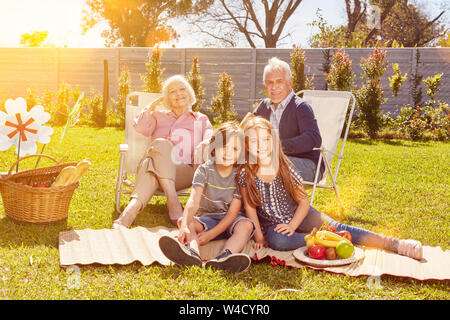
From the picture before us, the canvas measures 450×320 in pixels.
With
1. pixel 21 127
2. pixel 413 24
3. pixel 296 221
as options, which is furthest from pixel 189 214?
pixel 413 24

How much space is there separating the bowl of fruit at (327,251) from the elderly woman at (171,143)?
1094mm

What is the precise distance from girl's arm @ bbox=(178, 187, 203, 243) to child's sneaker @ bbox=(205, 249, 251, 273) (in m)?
0.24

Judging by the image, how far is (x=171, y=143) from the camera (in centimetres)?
367

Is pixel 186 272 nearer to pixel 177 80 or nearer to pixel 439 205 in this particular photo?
pixel 177 80

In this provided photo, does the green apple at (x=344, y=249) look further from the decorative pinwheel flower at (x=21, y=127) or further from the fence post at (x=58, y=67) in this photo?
the fence post at (x=58, y=67)

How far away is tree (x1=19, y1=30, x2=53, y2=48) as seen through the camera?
851 inches

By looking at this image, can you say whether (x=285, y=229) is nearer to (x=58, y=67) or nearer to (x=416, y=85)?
(x=416, y=85)

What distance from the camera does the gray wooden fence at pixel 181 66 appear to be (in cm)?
1041

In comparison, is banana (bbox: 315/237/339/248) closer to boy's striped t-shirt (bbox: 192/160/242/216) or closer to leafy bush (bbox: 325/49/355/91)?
boy's striped t-shirt (bbox: 192/160/242/216)

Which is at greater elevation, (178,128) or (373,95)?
(373,95)

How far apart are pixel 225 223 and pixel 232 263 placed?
461 mm

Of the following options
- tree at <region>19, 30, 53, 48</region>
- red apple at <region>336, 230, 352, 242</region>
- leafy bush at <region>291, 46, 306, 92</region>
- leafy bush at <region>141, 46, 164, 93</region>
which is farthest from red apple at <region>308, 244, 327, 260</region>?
tree at <region>19, 30, 53, 48</region>

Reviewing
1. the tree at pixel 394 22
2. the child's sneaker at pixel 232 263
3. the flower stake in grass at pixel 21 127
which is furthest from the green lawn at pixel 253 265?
the tree at pixel 394 22

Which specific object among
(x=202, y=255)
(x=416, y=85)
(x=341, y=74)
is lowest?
(x=202, y=255)
